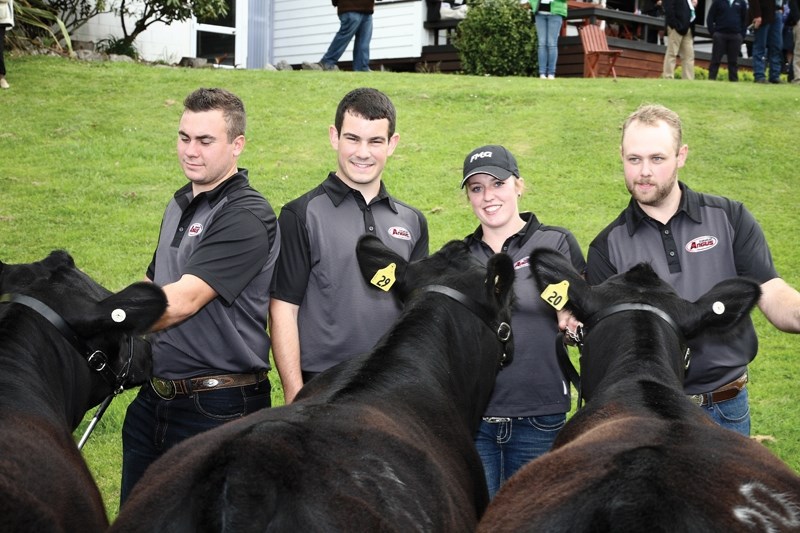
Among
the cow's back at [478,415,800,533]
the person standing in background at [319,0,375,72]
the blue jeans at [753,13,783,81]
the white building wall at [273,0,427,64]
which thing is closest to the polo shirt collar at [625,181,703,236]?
the cow's back at [478,415,800,533]

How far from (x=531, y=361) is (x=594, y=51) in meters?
18.1

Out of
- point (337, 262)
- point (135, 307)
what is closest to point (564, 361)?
point (337, 262)

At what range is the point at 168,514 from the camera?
2.72 metres

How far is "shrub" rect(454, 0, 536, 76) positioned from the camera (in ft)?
72.3

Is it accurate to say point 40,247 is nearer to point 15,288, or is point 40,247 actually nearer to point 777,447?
point 15,288

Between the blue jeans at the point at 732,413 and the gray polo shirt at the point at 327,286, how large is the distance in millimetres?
1739

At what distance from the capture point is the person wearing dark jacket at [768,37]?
2257 cm

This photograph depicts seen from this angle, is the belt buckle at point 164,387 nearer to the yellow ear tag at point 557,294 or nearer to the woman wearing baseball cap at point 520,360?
the woman wearing baseball cap at point 520,360

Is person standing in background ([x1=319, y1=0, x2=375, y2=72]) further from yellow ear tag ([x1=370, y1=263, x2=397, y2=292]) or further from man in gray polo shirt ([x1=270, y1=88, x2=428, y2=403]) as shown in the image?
yellow ear tag ([x1=370, y1=263, x2=397, y2=292])

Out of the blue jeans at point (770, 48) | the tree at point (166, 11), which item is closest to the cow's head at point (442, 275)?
the tree at point (166, 11)

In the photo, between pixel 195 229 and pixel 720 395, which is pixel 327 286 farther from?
pixel 720 395

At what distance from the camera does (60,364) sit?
4.27 meters

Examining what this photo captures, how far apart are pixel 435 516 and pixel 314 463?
537 mm

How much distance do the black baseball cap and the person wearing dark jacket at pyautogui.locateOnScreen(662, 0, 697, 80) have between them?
684 inches
